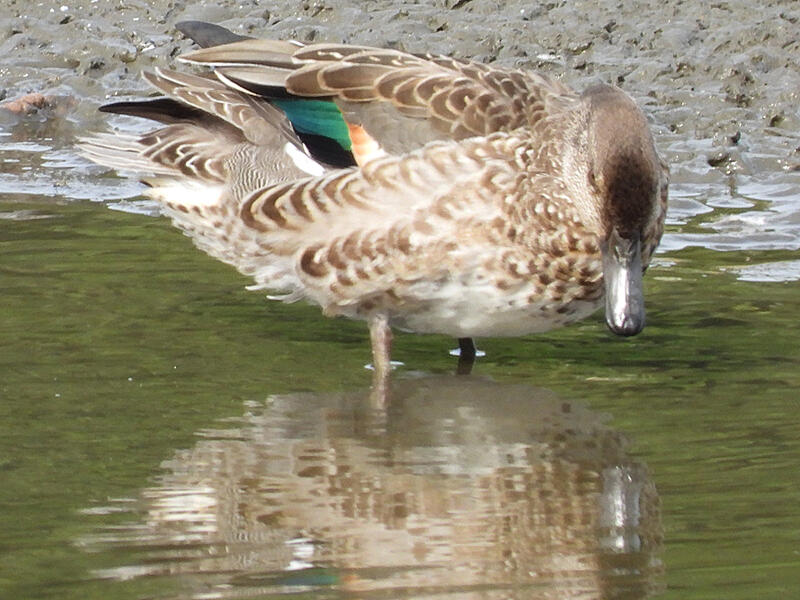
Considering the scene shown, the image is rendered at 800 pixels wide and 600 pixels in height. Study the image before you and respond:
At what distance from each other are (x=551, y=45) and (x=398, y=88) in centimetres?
390

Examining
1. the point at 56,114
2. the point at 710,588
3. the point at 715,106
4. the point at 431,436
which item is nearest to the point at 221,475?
the point at 431,436

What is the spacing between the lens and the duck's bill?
19.0 feet

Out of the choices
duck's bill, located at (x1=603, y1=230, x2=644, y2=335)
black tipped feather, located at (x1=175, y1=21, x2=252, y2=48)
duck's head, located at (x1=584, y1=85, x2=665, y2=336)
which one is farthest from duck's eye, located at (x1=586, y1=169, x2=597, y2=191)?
black tipped feather, located at (x1=175, y1=21, x2=252, y2=48)

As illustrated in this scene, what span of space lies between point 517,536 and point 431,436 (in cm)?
107

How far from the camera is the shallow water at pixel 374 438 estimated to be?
4.23m

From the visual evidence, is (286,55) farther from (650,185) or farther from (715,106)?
(715,106)

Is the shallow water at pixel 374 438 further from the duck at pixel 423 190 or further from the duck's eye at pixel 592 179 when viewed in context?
the duck's eye at pixel 592 179

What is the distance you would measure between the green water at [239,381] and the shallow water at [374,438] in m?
0.01

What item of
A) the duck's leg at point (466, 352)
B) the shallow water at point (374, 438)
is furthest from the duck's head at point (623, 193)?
the duck's leg at point (466, 352)

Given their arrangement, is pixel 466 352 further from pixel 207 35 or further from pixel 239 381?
pixel 207 35

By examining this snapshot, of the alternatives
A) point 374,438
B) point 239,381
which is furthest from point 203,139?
point 374,438

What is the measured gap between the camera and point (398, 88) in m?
6.43

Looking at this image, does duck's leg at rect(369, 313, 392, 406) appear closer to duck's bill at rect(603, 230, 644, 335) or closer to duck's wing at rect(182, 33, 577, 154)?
duck's wing at rect(182, 33, 577, 154)

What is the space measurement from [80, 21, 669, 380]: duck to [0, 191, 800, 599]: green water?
291 mm
